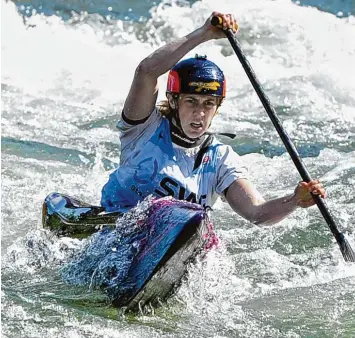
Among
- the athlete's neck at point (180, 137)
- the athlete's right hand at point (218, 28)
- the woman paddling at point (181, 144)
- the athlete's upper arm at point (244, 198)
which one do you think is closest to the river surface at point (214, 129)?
the athlete's upper arm at point (244, 198)

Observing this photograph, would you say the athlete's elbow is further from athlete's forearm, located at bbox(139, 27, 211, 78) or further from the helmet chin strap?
the helmet chin strap

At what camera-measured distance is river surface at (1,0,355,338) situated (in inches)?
205

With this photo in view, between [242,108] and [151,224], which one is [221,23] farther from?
[242,108]

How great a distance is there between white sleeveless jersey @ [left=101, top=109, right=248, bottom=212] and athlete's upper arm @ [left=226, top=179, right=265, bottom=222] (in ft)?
0.14

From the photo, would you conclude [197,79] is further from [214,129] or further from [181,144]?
[214,129]

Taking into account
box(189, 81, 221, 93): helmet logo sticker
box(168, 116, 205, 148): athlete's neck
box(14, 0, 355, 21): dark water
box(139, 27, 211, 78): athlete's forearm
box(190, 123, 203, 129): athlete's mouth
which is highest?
box(14, 0, 355, 21): dark water

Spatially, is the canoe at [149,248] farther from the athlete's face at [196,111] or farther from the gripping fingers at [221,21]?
the gripping fingers at [221,21]

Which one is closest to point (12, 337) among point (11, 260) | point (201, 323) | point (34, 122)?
point (201, 323)

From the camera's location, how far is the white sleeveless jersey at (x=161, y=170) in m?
5.61

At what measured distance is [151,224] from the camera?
5.27m

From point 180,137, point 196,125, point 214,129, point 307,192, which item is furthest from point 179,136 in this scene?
point 214,129

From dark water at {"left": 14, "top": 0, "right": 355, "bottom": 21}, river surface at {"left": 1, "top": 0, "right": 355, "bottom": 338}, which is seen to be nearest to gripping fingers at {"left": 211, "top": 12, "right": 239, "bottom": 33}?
river surface at {"left": 1, "top": 0, "right": 355, "bottom": 338}

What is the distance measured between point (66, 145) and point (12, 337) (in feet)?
17.6

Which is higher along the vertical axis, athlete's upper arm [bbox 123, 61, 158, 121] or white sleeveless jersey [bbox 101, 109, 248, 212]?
athlete's upper arm [bbox 123, 61, 158, 121]
